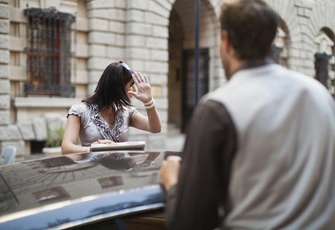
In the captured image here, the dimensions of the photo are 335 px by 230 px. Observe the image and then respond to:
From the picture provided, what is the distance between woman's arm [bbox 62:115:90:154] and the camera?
3.35m

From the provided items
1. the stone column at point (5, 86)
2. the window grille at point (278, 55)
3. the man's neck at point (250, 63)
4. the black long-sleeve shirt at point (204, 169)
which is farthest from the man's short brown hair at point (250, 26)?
the window grille at point (278, 55)

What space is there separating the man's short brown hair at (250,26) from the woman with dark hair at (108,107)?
1.92 m

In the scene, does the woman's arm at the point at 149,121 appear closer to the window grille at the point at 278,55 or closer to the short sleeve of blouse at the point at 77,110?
the short sleeve of blouse at the point at 77,110

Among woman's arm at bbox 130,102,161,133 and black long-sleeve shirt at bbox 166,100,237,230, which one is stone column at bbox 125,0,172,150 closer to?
woman's arm at bbox 130,102,161,133

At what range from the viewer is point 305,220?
4.96 ft

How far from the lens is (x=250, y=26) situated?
5.02ft

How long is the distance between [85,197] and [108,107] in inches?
70.1

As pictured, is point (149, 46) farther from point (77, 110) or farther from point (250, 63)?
point (250, 63)

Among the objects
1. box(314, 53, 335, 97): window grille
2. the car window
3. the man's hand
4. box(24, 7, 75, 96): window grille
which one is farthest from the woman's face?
box(314, 53, 335, 97): window grille

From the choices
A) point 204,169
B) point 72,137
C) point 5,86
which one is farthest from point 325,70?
point 204,169

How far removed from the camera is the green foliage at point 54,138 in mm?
11531

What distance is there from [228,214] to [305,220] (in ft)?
0.75

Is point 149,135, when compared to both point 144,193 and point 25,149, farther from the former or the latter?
point 144,193

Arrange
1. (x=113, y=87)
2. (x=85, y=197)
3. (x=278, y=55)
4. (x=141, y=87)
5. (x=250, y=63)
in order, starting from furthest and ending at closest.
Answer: (x=278, y=55), (x=113, y=87), (x=141, y=87), (x=85, y=197), (x=250, y=63)
